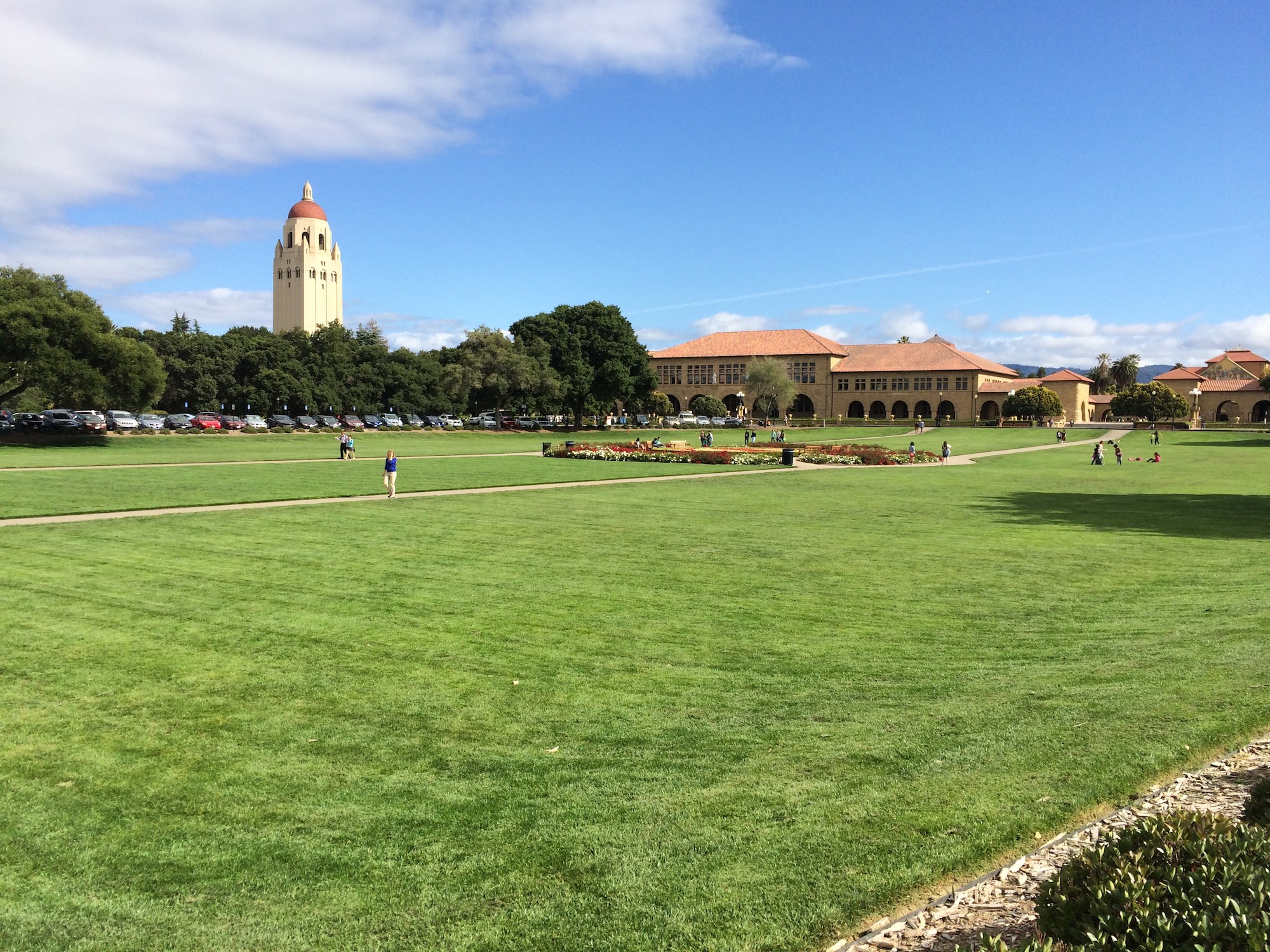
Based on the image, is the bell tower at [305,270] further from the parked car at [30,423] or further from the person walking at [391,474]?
the person walking at [391,474]

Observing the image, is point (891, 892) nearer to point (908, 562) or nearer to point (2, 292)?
point (908, 562)

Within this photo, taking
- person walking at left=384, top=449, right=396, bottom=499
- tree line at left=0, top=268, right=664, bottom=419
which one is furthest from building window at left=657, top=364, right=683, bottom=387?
person walking at left=384, top=449, right=396, bottom=499

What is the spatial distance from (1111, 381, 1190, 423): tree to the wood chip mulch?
107013 millimetres

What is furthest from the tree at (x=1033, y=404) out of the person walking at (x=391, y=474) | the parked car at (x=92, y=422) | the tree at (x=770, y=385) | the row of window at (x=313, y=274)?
the row of window at (x=313, y=274)

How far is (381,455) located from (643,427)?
5141cm

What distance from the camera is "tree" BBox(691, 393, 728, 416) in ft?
368

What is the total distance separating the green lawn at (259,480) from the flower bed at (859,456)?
23.0 ft

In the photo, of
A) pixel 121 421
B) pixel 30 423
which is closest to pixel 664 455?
pixel 30 423

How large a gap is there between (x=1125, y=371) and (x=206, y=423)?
5255 inches

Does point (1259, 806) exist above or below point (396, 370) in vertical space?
below

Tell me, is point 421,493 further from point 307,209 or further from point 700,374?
point 307,209

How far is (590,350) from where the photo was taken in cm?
8731

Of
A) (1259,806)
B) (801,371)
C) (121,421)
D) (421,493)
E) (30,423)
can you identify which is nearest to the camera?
(1259,806)

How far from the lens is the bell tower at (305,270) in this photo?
159125 mm
